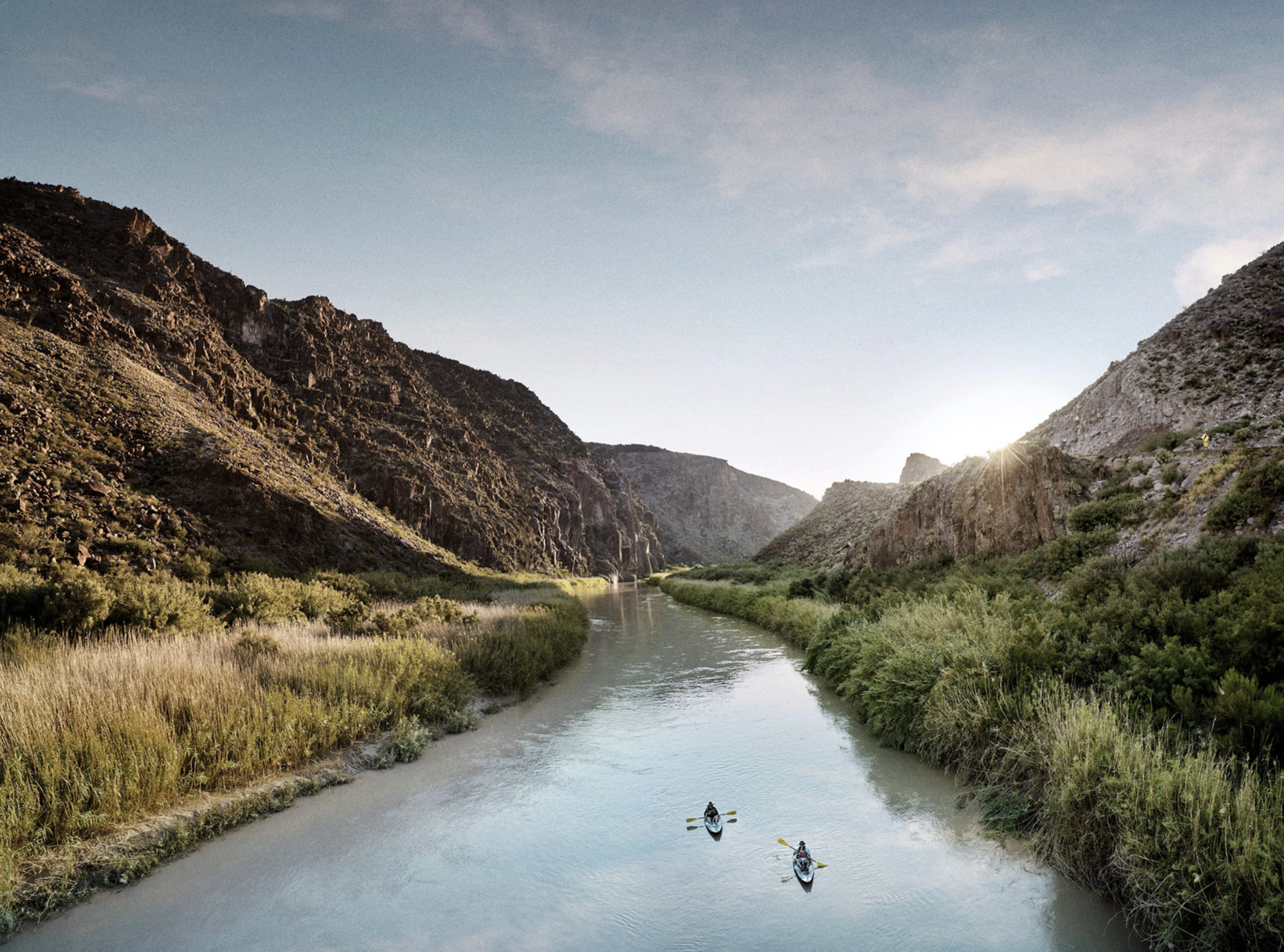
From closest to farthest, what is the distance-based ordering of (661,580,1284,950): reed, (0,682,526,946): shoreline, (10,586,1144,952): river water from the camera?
(661,580,1284,950): reed
(10,586,1144,952): river water
(0,682,526,946): shoreline

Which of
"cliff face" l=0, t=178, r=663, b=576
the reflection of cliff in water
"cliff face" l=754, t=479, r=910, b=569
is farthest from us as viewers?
"cliff face" l=754, t=479, r=910, b=569

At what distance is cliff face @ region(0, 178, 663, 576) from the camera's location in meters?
27.9

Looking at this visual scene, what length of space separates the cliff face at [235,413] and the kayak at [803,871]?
2560cm

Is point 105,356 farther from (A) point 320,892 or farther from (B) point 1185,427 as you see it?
(B) point 1185,427

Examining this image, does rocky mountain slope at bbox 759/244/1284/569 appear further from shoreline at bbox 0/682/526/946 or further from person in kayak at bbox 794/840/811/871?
shoreline at bbox 0/682/526/946

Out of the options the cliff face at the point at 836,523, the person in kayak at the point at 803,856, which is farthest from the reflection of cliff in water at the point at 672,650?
the cliff face at the point at 836,523

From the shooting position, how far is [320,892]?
6.67 m

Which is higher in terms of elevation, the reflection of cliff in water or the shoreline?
the shoreline

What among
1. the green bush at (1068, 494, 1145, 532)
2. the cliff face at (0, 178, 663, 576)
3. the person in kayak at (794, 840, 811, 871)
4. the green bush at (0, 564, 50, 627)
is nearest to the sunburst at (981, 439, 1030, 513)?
the green bush at (1068, 494, 1145, 532)

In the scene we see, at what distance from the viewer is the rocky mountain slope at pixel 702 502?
533 ft

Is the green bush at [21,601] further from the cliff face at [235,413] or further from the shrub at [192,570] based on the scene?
the cliff face at [235,413]

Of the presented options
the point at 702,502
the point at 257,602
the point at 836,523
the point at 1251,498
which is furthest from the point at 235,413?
the point at 702,502

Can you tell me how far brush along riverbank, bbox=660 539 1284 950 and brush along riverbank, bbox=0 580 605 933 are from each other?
9611 mm

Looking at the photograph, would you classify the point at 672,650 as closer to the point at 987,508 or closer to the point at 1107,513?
the point at 987,508
